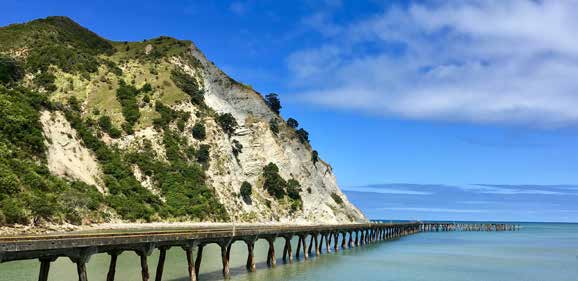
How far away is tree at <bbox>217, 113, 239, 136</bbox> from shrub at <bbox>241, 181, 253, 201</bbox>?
51.1 feet

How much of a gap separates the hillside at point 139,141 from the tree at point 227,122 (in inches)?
11.8

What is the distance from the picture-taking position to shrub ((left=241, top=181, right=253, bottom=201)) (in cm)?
8819

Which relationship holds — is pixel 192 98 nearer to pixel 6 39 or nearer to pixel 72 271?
pixel 6 39

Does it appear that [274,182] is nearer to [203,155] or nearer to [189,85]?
[203,155]

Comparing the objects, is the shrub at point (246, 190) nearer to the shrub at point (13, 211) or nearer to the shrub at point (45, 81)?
the shrub at point (45, 81)

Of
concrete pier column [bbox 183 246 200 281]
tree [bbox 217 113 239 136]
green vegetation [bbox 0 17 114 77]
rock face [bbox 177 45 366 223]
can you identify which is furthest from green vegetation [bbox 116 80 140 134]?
concrete pier column [bbox 183 246 200 281]

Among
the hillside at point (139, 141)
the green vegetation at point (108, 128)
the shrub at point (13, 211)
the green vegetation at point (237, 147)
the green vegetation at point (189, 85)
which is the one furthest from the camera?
the green vegetation at point (237, 147)

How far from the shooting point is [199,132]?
299 ft

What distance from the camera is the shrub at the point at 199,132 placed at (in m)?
91.0

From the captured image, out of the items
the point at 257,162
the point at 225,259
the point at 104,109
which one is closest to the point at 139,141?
the point at 104,109

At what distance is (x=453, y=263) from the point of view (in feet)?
176

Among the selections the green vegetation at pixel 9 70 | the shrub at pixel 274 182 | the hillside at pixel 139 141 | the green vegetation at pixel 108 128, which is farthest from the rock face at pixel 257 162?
the green vegetation at pixel 9 70

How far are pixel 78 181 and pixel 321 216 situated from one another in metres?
50.8

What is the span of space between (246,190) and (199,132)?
43.0 ft
